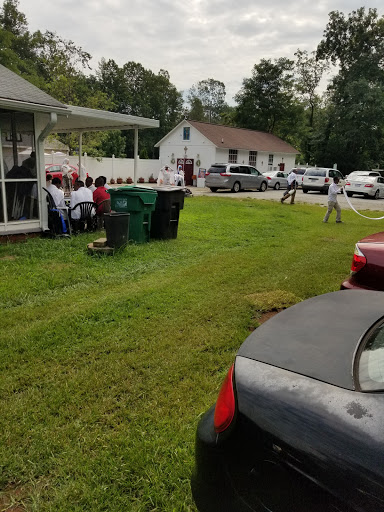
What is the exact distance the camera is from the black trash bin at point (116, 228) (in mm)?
6809

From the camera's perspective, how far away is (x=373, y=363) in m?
1.54

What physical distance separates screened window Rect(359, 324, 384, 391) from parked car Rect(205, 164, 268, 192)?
22484mm

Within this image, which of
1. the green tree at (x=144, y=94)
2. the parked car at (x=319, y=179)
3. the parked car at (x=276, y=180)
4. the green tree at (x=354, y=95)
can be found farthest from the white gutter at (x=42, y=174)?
the green tree at (x=144, y=94)

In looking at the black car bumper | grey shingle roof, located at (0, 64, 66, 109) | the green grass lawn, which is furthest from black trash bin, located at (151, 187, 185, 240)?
the black car bumper

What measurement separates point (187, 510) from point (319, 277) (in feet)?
15.8

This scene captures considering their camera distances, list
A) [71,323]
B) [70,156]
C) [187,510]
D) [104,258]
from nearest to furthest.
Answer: [187,510] < [71,323] < [104,258] < [70,156]

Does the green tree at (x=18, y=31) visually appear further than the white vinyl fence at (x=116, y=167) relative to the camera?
Yes

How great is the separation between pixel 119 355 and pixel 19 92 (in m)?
6.41

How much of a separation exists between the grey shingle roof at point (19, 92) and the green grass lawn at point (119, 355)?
2769mm

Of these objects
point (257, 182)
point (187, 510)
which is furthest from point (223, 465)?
point (257, 182)

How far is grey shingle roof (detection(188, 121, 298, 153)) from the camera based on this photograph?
32.9m

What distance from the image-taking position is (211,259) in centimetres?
721

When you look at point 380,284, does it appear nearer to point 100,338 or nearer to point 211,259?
point 100,338

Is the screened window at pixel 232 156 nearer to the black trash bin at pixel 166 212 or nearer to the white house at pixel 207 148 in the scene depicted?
the white house at pixel 207 148
